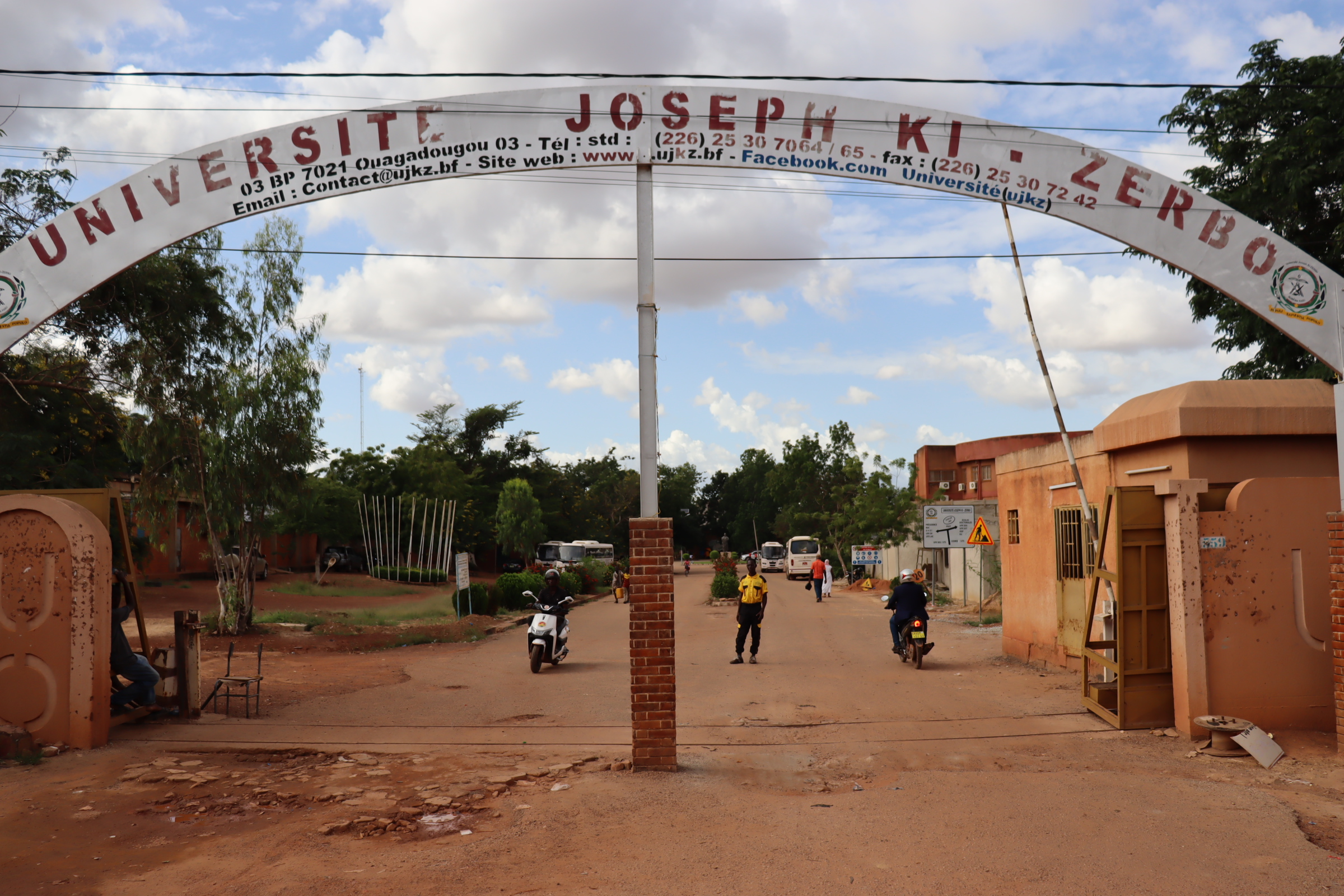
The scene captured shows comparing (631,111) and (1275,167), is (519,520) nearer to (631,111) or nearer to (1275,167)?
(1275,167)

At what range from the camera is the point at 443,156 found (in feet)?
29.0

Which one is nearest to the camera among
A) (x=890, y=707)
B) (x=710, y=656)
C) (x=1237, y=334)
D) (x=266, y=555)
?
(x=890, y=707)

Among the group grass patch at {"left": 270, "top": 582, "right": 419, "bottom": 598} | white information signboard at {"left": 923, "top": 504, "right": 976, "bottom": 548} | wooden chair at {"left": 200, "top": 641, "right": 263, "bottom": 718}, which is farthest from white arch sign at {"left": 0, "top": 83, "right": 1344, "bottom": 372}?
grass patch at {"left": 270, "top": 582, "right": 419, "bottom": 598}

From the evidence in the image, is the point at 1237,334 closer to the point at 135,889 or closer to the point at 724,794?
the point at 724,794

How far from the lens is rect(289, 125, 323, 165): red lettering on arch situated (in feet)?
29.1

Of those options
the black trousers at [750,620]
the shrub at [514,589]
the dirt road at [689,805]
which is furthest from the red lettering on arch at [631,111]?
the shrub at [514,589]

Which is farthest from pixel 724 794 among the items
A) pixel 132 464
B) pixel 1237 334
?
pixel 132 464

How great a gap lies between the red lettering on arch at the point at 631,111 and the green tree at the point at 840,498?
32.5 meters

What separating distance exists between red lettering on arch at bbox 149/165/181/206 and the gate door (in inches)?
366

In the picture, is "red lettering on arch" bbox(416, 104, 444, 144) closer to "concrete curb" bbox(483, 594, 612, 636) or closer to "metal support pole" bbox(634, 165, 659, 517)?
"metal support pole" bbox(634, 165, 659, 517)

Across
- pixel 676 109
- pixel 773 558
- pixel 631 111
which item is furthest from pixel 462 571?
pixel 773 558

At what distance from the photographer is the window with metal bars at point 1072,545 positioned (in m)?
12.7

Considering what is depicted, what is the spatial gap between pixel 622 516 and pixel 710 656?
216 feet

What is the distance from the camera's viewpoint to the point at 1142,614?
957 centimetres
